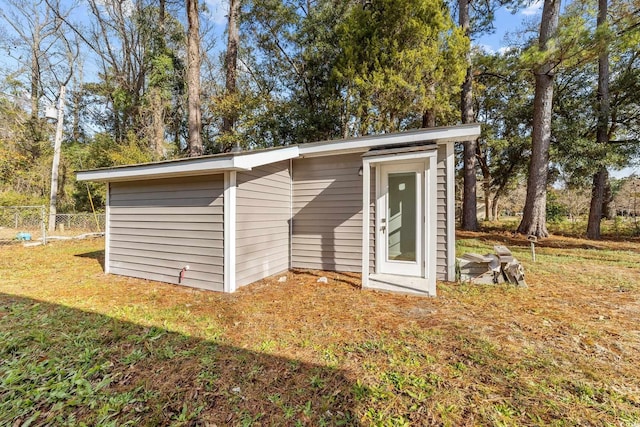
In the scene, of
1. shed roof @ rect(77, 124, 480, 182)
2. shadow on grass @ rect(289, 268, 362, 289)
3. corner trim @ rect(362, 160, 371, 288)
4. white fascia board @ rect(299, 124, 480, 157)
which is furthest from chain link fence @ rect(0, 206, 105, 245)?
corner trim @ rect(362, 160, 371, 288)

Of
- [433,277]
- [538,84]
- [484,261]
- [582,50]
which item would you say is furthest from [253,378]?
[538,84]

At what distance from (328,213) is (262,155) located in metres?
1.71

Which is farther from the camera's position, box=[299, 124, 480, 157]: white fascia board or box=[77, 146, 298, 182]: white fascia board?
box=[299, 124, 480, 157]: white fascia board

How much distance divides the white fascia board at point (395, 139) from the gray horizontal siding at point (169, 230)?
1.82 metres

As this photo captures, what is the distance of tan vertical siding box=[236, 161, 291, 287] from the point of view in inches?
169

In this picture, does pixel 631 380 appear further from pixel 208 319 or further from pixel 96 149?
pixel 96 149

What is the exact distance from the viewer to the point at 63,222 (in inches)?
428

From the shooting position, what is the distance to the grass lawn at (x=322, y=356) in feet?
5.93

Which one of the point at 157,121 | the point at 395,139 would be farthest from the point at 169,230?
the point at 157,121

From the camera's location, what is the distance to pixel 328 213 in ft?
17.1

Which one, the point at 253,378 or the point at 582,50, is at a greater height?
the point at 582,50

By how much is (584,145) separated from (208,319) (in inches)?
471

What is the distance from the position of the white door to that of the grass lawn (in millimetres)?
701

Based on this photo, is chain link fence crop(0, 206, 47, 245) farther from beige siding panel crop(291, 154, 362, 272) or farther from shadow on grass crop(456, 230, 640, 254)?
shadow on grass crop(456, 230, 640, 254)
